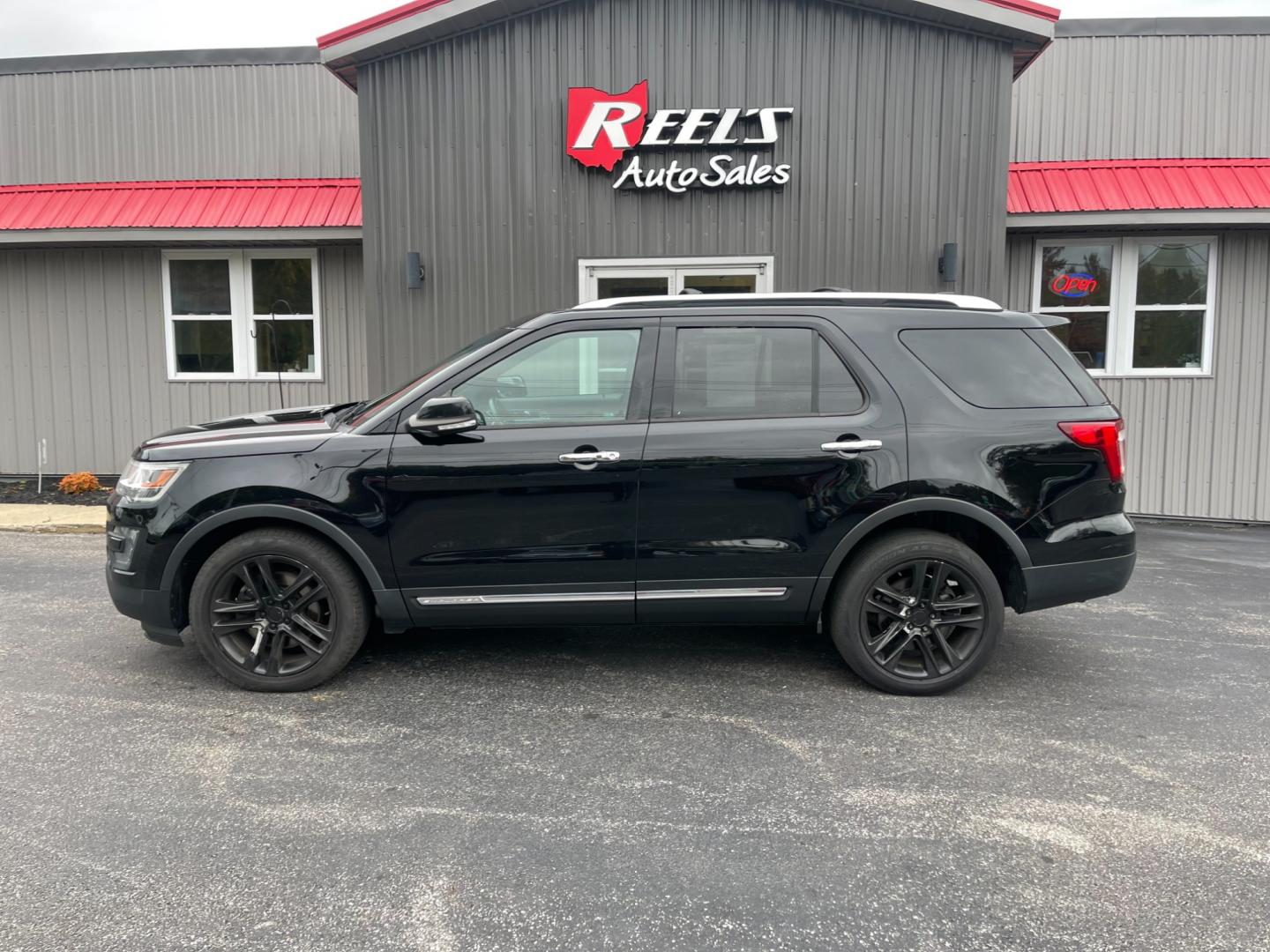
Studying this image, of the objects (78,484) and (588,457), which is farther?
(78,484)

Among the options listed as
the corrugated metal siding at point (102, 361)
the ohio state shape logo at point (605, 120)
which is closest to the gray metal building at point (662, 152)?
the ohio state shape logo at point (605, 120)

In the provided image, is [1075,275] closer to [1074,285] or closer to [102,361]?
[1074,285]

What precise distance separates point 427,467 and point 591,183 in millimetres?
5420

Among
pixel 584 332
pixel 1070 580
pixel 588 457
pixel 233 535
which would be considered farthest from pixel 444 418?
pixel 1070 580

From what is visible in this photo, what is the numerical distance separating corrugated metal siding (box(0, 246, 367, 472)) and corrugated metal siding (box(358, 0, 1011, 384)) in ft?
6.88

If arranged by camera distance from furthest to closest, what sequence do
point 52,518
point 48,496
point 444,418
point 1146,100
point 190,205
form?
1. point 190,205
2. point 48,496
3. point 1146,100
4. point 52,518
5. point 444,418

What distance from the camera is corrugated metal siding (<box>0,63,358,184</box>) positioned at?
10984 mm

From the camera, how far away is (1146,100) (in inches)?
392

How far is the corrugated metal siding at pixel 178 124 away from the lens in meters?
11.0

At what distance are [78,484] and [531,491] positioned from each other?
844cm

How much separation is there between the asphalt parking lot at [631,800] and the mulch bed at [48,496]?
5370 mm

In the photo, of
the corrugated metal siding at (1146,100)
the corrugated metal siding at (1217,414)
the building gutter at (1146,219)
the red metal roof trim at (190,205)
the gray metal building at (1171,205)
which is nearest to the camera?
the building gutter at (1146,219)

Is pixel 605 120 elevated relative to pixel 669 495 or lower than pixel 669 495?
elevated

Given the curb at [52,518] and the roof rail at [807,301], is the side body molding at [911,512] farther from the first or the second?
the curb at [52,518]
